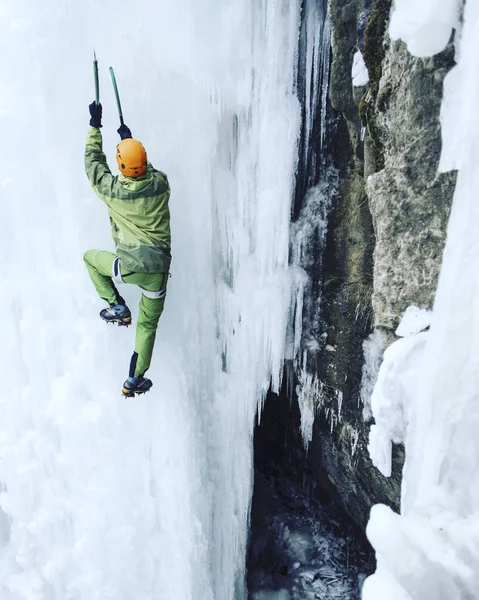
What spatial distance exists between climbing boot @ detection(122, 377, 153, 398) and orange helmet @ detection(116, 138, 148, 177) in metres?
1.44

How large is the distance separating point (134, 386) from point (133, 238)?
1.08 m

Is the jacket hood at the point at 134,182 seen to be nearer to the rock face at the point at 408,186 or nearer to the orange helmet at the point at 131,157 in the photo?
the orange helmet at the point at 131,157

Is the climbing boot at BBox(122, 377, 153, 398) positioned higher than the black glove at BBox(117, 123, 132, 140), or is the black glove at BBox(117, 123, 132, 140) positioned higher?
the black glove at BBox(117, 123, 132, 140)

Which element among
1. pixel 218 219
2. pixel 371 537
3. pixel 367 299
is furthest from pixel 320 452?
pixel 371 537

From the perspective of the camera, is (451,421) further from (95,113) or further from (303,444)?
(303,444)

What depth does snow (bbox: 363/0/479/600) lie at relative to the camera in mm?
1673

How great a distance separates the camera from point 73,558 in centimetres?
352

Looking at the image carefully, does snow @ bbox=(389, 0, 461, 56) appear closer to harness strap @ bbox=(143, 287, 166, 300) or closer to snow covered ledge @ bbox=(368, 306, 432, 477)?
snow covered ledge @ bbox=(368, 306, 432, 477)

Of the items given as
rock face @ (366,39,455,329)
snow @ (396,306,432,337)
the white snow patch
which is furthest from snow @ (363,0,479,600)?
snow @ (396,306,432,337)

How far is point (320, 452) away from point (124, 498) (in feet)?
7.88

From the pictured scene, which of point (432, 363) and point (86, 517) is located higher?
point (432, 363)

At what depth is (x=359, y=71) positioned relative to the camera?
119 inches

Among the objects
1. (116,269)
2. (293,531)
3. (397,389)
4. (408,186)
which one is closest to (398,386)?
(397,389)

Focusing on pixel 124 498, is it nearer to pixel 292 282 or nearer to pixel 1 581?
pixel 1 581
